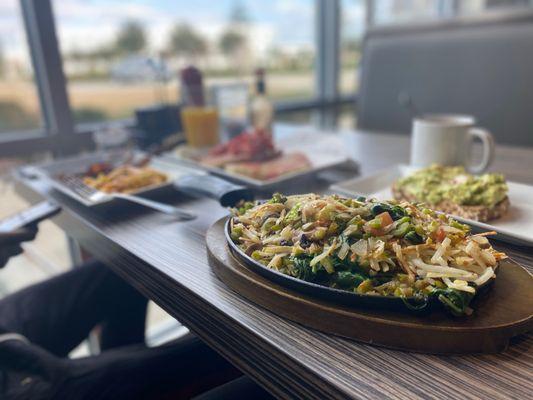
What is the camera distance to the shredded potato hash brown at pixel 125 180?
109 centimetres

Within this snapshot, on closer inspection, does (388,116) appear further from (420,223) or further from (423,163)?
(420,223)

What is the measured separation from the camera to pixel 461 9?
3.85 m

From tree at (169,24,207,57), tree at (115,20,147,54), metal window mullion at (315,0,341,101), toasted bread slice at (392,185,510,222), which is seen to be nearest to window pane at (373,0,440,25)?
metal window mullion at (315,0,341,101)

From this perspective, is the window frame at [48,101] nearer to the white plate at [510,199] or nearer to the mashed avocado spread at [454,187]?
the white plate at [510,199]

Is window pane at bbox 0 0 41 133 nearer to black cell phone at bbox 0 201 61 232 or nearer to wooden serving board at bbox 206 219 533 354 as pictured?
black cell phone at bbox 0 201 61 232

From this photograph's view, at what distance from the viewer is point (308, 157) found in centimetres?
133

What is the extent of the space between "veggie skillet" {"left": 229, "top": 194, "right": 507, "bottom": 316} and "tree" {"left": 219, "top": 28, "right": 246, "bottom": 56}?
2.03m

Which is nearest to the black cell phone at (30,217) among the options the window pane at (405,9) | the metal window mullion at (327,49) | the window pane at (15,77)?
the window pane at (15,77)

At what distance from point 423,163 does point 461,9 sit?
3406mm

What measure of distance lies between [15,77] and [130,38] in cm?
58

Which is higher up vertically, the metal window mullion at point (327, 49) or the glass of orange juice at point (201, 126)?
the metal window mullion at point (327, 49)

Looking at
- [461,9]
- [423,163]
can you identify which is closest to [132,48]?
[423,163]

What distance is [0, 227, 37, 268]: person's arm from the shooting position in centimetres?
91

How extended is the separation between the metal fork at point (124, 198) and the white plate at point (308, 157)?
201mm
